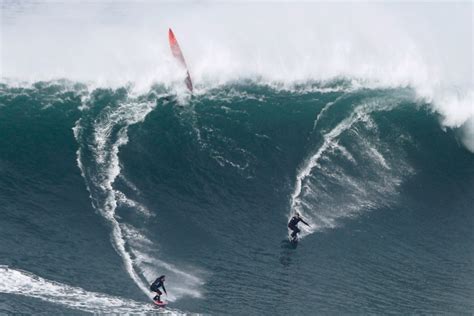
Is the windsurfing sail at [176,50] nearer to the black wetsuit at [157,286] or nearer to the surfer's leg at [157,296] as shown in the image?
the black wetsuit at [157,286]

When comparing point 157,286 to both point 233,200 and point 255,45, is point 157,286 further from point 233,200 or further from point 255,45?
point 255,45

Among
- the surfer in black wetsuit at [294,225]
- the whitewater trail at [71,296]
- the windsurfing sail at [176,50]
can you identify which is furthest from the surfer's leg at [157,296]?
the windsurfing sail at [176,50]

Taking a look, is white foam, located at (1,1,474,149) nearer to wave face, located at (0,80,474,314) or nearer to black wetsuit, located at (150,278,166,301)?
wave face, located at (0,80,474,314)

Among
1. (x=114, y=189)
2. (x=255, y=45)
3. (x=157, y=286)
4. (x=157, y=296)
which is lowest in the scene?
(x=157, y=296)

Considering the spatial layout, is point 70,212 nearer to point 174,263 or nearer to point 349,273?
point 174,263

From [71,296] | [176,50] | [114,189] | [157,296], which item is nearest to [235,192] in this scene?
[114,189]

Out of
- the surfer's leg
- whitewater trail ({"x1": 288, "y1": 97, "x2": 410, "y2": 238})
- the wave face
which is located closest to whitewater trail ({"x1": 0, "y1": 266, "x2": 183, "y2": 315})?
the wave face

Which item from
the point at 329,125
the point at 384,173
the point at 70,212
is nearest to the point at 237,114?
the point at 329,125
